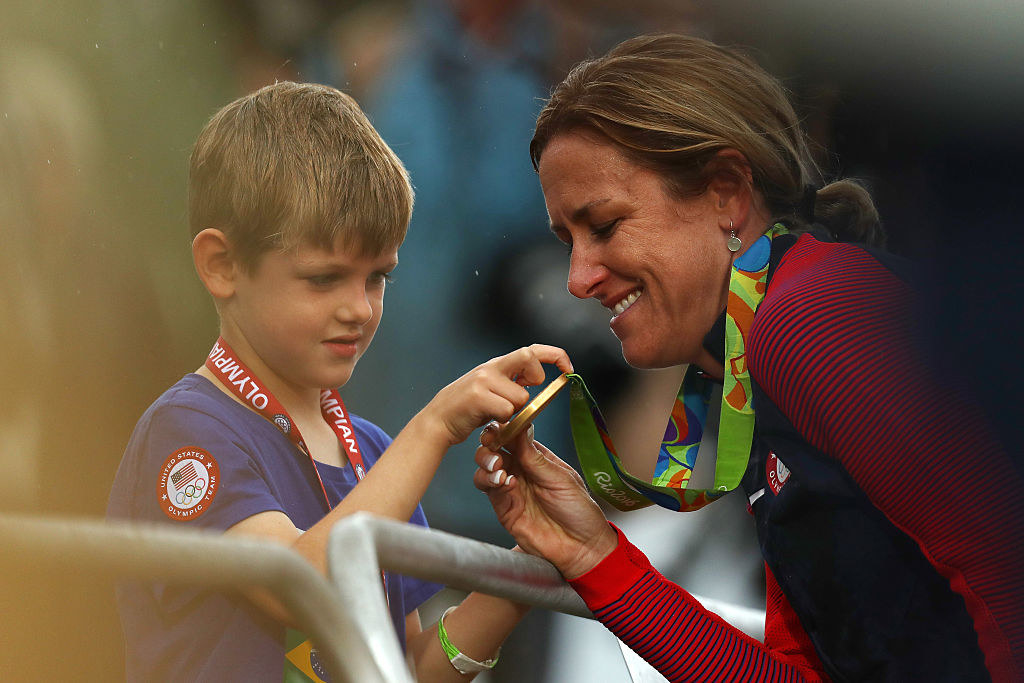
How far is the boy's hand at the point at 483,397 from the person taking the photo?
0.56m

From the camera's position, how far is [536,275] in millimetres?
1026

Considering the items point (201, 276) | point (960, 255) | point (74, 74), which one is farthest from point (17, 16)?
point (960, 255)

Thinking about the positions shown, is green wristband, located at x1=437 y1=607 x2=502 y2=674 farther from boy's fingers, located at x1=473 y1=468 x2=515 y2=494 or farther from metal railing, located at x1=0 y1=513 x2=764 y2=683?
metal railing, located at x1=0 y1=513 x2=764 y2=683

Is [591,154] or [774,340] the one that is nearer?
[774,340]

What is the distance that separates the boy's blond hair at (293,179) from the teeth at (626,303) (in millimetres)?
183

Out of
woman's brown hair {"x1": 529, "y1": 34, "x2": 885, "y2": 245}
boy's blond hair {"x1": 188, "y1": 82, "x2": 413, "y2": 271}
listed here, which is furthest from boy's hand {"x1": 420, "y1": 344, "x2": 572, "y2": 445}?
woman's brown hair {"x1": 529, "y1": 34, "x2": 885, "y2": 245}

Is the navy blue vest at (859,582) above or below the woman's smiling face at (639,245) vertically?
below

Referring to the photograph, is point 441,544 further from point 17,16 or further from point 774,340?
point 17,16

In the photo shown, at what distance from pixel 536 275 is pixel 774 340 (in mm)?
515

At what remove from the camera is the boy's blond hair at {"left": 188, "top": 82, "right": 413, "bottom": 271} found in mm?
572

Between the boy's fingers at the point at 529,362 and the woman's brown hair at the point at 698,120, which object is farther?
the woman's brown hair at the point at 698,120

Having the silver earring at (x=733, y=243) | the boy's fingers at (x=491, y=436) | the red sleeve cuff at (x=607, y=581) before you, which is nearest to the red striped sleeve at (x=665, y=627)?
the red sleeve cuff at (x=607, y=581)

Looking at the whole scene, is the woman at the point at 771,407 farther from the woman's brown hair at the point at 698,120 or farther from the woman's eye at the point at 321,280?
the woman's eye at the point at 321,280

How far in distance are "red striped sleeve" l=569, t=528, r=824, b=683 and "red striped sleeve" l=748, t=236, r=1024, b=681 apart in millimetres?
199
